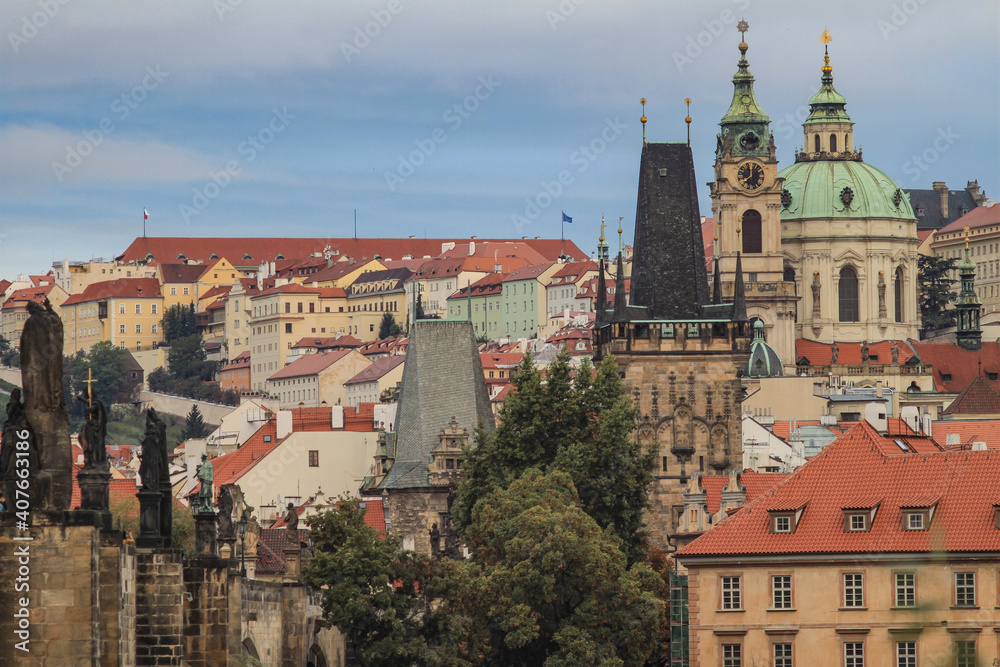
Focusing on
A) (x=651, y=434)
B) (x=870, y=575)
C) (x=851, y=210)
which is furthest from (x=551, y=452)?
(x=851, y=210)

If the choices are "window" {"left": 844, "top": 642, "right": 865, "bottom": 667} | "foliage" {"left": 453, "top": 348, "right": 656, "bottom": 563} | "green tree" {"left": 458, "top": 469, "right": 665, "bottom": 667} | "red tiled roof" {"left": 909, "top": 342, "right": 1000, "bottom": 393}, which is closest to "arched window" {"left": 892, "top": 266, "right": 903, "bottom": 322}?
"red tiled roof" {"left": 909, "top": 342, "right": 1000, "bottom": 393}

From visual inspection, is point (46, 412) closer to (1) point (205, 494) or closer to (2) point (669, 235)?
(1) point (205, 494)

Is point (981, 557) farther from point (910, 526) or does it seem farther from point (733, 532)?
point (733, 532)

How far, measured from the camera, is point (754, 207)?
159000mm

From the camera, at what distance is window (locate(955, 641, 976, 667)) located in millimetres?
20344

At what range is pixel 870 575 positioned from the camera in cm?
5466

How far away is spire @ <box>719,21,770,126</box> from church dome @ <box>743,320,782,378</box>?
13967 millimetres

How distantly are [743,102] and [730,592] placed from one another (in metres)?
106

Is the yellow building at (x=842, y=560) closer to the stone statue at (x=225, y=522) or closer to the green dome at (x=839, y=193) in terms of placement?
the stone statue at (x=225, y=522)

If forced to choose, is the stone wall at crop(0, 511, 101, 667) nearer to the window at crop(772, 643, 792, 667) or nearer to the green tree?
the green tree

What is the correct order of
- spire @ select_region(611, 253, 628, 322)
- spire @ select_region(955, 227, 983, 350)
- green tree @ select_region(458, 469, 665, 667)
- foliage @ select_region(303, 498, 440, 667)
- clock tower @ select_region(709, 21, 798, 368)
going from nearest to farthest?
foliage @ select_region(303, 498, 440, 667)
green tree @ select_region(458, 469, 665, 667)
spire @ select_region(611, 253, 628, 322)
clock tower @ select_region(709, 21, 798, 368)
spire @ select_region(955, 227, 983, 350)

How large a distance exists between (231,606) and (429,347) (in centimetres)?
5341

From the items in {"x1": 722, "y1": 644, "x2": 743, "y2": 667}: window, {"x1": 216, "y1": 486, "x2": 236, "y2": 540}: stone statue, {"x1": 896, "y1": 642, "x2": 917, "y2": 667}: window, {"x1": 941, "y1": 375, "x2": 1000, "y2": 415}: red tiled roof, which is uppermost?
{"x1": 216, "y1": 486, "x2": 236, "y2": 540}: stone statue

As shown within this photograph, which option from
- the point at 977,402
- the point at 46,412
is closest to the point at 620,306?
the point at 977,402
